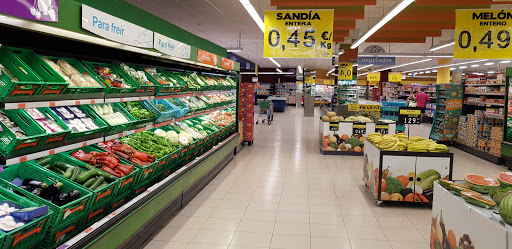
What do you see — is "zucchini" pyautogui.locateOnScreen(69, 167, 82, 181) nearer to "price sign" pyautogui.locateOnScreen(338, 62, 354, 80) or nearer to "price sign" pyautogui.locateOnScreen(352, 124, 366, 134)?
"price sign" pyautogui.locateOnScreen(352, 124, 366, 134)

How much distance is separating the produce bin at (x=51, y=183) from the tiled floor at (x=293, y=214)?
124cm

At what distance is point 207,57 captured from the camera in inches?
259

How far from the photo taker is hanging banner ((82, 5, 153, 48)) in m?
3.04

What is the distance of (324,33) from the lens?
290 inches

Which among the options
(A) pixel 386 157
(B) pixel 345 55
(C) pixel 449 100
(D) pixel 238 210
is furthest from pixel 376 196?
(B) pixel 345 55

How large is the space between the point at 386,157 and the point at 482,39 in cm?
412

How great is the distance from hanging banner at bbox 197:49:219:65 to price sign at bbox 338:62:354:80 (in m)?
14.1

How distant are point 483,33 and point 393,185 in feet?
14.2

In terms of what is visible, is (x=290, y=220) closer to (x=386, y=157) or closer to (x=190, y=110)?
(x=386, y=157)

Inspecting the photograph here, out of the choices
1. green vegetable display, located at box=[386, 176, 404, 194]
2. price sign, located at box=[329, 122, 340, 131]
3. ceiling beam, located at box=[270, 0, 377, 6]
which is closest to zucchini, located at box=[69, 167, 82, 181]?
green vegetable display, located at box=[386, 176, 404, 194]

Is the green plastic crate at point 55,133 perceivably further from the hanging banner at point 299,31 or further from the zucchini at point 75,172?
the hanging banner at point 299,31

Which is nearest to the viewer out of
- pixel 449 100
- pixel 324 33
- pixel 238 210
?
pixel 238 210

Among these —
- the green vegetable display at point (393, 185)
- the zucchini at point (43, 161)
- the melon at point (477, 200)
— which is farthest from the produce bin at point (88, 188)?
the green vegetable display at point (393, 185)

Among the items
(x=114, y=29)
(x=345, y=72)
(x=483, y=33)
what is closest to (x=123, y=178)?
(x=114, y=29)
